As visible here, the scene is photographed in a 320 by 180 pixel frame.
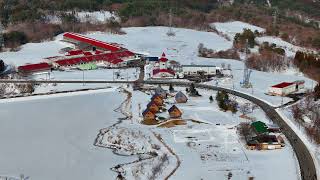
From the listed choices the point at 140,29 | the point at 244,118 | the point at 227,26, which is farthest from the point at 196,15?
the point at 244,118

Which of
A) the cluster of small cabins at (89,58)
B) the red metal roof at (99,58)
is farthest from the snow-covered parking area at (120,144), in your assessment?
the red metal roof at (99,58)

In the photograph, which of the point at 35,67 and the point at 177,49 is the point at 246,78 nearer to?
the point at 177,49

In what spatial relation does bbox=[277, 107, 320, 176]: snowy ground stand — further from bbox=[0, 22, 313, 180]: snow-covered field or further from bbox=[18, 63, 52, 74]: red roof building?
bbox=[18, 63, 52, 74]: red roof building

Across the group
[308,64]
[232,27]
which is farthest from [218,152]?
[232,27]

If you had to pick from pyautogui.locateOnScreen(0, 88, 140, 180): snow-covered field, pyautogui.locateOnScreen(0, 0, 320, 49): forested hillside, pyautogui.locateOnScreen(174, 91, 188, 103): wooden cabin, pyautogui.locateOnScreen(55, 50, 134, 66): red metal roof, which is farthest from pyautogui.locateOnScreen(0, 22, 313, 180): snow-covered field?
pyautogui.locateOnScreen(0, 0, 320, 49): forested hillside

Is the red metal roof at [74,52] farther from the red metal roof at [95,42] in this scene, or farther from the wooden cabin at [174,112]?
the wooden cabin at [174,112]

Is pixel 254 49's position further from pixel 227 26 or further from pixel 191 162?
pixel 191 162

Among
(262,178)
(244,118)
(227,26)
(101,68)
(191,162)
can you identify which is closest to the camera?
(262,178)
